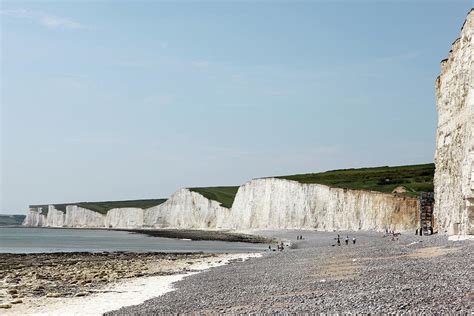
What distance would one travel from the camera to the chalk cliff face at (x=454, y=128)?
1527 inches

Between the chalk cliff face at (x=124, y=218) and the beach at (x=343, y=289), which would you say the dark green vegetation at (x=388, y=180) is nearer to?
the beach at (x=343, y=289)

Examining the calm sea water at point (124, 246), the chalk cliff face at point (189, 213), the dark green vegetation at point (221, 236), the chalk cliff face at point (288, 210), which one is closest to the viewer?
the calm sea water at point (124, 246)

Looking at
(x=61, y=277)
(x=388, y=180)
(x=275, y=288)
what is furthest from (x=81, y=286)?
(x=388, y=180)

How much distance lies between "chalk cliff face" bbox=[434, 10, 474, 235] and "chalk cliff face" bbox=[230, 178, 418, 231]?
17637 mm

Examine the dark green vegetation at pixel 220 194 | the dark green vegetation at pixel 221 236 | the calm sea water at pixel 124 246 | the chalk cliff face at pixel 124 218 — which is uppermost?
the dark green vegetation at pixel 220 194

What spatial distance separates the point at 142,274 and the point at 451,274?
17.2 m

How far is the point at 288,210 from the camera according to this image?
89000mm

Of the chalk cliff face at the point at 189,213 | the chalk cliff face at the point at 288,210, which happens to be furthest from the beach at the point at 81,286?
the chalk cliff face at the point at 189,213

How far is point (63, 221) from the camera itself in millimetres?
188625

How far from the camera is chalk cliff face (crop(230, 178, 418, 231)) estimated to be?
66.0 meters

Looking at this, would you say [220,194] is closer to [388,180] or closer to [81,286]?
[388,180]

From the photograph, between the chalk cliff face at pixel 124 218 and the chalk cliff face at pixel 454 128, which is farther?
the chalk cliff face at pixel 124 218

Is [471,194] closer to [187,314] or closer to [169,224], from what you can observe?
[187,314]

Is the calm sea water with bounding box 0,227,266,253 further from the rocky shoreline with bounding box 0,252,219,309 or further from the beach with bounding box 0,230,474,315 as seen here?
the beach with bounding box 0,230,474,315
